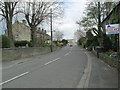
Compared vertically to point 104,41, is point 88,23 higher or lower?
higher

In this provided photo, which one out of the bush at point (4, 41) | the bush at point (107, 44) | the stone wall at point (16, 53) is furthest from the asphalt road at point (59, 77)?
the bush at point (107, 44)

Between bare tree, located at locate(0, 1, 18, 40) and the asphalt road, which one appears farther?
bare tree, located at locate(0, 1, 18, 40)

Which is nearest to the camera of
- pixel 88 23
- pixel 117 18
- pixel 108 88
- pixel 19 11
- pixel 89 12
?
pixel 108 88

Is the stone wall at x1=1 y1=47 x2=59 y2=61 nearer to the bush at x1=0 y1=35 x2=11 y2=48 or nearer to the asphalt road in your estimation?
the bush at x1=0 y1=35 x2=11 y2=48

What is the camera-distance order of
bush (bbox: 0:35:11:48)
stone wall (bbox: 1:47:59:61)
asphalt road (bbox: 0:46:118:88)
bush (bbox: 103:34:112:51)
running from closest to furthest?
asphalt road (bbox: 0:46:118:88) → stone wall (bbox: 1:47:59:61) → bush (bbox: 0:35:11:48) → bush (bbox: 103:34:112:51)

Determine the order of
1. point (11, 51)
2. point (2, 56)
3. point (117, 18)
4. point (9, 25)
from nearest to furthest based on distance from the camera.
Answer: point (117, 18)
point (2, 56)
point (11, 51)
point (9, 25)

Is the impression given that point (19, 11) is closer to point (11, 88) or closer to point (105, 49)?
point (105, 49)

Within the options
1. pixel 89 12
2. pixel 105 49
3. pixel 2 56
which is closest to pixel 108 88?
pixel 2 56

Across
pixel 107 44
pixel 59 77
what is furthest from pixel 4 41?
pixel 107 44

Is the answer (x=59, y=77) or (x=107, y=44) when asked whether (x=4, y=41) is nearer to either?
(x=59, y=77)

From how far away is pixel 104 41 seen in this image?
24.7 metres

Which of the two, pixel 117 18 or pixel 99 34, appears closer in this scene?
pixel 117 18

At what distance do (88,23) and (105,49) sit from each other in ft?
48.4

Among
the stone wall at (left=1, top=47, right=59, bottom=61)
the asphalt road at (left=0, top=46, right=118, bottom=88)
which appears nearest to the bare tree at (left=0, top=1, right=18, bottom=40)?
the stone wall at (left=1, top=47, right=59, bottom=61)
